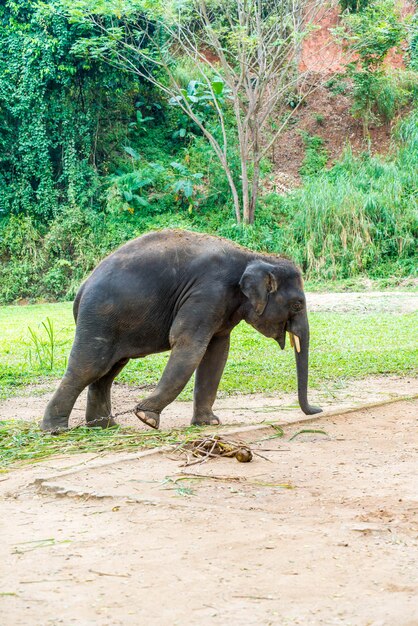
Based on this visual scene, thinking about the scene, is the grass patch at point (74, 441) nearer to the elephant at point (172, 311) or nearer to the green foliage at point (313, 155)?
the elephant at point (172, 311)

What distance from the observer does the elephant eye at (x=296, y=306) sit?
704 cm

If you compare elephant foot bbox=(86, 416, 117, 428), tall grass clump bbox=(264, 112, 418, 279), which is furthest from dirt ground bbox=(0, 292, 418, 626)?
tall grass clump bbox=(264, 112, 418, 279)

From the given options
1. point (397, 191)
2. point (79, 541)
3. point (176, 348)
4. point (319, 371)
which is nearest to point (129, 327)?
point (176, 348)

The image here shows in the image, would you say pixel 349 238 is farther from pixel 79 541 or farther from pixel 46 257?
pixel 79 541

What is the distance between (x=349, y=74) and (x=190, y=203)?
681 centimetres

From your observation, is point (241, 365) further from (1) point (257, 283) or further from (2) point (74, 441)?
(2) point (74, 441)

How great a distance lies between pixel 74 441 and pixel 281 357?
514cm

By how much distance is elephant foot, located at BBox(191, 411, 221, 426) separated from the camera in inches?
277

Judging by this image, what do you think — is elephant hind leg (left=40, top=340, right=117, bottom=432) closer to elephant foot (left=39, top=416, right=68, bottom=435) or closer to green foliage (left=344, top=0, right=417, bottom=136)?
elephant foot (left=39, top=416, right=68, bottom=435)

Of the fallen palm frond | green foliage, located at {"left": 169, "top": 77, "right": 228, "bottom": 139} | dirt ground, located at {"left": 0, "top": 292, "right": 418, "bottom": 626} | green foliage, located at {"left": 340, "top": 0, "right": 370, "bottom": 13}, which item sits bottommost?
the fallen palm frond

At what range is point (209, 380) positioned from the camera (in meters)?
7.15

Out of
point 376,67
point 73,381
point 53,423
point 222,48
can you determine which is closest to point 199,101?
point 222,48

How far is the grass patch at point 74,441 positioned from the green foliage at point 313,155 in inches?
728

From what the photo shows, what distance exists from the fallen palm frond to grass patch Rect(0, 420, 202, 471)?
0.72 ft
